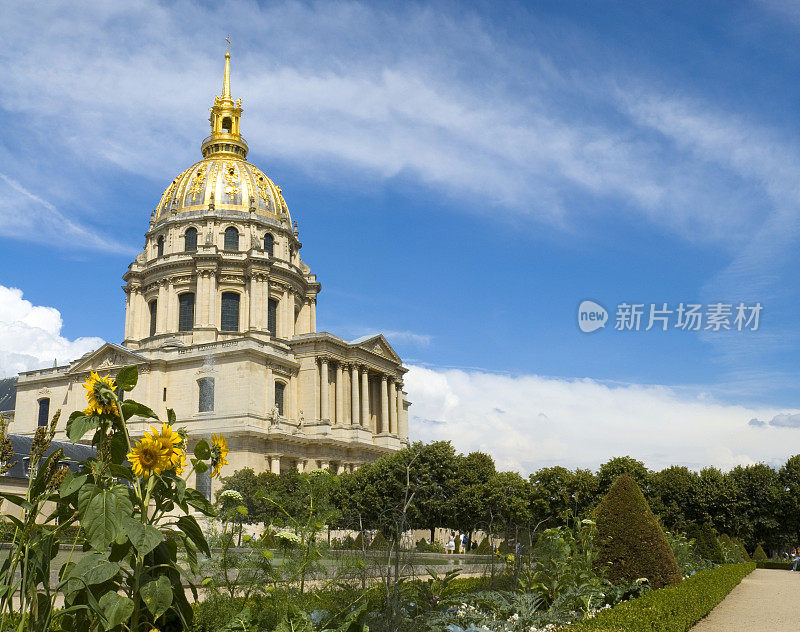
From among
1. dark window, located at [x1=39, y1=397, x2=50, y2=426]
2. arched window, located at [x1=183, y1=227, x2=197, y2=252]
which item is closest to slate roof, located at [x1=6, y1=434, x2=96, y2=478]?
dark window, located at [x1=39, y1=397, x2=50, y2=426]

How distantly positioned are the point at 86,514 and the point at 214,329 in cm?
5745

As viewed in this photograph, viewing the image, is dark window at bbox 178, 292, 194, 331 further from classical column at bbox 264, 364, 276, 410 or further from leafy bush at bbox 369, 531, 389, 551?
leafy bush at bbox 369, 531, 389, 551

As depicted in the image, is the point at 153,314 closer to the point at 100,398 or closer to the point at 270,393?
the point at 270,393

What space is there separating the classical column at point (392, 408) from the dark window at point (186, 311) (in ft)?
56.0

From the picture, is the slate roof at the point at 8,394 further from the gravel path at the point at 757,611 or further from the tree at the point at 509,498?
the gravel path at the point at 757,611

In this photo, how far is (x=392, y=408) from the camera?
212 ft

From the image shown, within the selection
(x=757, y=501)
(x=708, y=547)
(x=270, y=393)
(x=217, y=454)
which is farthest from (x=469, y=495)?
(x=217, y=454)

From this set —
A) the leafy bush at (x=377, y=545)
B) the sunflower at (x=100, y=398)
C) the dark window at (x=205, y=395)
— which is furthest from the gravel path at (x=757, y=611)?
the dark window at (x=205, y=395)

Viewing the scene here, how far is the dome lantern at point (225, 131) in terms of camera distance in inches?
2825

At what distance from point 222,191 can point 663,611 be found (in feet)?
200

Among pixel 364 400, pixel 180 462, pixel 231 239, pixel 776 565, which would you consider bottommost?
pixel 776 565

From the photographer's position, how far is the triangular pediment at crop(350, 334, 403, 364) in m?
60.9

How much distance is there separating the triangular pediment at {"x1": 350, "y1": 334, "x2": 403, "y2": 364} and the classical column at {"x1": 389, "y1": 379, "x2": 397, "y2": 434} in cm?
218

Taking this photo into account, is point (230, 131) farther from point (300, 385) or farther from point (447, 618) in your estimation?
point (447, 618)
